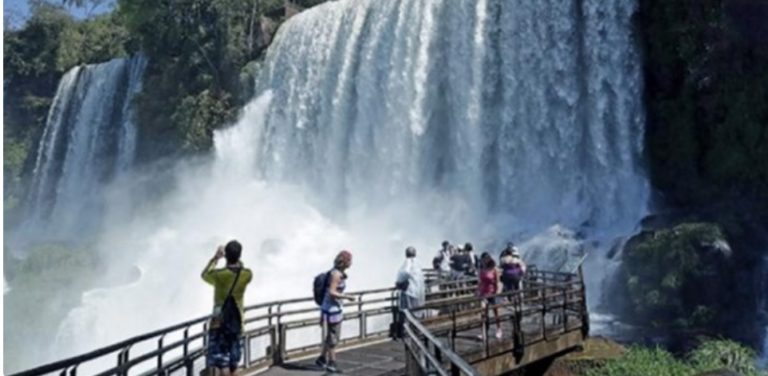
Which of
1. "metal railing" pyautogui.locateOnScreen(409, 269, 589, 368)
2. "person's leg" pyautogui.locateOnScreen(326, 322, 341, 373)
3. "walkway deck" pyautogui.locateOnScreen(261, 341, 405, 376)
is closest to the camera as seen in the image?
"person's leg" pyautogui.locateOnScreen(326, 322, 341, 373)

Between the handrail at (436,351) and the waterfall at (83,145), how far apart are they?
4251 centimetres

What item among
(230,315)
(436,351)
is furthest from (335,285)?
(436,351)

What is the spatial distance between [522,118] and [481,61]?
8.96 feet

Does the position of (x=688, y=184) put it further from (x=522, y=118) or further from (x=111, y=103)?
(x=111, y=103)

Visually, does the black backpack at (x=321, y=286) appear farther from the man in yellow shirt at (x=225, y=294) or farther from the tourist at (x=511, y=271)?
the tourist at (x=511, y=271)

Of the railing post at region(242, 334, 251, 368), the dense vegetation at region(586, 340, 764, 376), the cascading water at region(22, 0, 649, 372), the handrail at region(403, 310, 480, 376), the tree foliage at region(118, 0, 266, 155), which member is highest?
the tree foliage at region(118, 0, 266, 155)

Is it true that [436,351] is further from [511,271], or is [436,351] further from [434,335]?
[511,271]

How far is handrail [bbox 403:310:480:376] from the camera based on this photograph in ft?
13.1

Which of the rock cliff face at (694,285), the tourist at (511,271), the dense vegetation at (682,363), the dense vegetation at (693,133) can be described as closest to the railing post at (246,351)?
the tourist at (511,271)

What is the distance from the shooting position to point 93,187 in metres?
48.5

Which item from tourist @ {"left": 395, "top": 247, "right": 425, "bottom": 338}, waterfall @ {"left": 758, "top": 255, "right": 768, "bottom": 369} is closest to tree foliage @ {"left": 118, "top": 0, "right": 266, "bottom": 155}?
waterfall @ {"left": 758, "top": 255, "right": 768, "bottom": 369}

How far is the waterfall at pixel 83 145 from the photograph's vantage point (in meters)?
48.2

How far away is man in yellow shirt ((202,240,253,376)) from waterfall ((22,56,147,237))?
138ft

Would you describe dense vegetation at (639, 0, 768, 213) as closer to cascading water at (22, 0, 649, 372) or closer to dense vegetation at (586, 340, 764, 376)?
cascading water at (22, 0, 649, 372)
